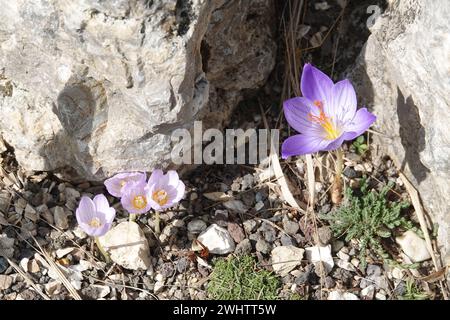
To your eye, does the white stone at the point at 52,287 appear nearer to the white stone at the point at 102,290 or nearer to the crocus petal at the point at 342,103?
the white stone at the point at 102,290

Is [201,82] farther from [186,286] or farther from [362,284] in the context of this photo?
[362,284]

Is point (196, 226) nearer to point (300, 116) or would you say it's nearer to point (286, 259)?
point (286, 259)

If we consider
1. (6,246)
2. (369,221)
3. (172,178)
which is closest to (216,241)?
(172,178)

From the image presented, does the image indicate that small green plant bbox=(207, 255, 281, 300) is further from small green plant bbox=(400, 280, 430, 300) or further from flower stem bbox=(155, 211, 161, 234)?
small green plant bbox=(400, 280, 430, 300)

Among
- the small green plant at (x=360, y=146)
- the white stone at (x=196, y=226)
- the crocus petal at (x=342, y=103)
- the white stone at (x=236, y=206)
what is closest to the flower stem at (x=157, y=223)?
the white stone at (x=196, y=226)

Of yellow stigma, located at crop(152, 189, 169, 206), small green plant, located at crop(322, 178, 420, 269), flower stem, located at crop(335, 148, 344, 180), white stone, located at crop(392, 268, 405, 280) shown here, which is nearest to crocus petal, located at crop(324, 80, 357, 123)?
flower stem, located at crop(335, 148, 344, 180)

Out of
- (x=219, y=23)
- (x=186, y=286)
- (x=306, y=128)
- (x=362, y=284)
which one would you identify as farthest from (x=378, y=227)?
(x=219, y=23)
